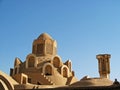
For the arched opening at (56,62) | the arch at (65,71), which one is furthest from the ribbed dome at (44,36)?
the arch at (65,71)

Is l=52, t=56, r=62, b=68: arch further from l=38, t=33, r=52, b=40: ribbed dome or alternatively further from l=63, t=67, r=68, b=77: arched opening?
l=38, t=33, r=52, b=40: ribbed dome

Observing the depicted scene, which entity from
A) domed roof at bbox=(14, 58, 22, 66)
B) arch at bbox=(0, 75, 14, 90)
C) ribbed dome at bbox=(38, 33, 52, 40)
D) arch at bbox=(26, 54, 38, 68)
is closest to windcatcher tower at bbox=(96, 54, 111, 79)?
arch at bbox=(26, 54, 38, 68)

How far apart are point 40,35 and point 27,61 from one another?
17.9 feet

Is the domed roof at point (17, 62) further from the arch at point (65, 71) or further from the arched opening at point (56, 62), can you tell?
the arch at point (65, 71)

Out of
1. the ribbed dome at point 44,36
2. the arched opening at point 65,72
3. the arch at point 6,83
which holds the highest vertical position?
the ribbed dome at point 44,36

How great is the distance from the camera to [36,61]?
1626 inches

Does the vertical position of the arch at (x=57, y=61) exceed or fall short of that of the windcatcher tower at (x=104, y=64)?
it exceeds it

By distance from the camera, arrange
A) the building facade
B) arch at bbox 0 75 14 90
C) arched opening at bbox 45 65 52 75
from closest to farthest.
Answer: arch at bbox 0 75 14 90
the building facade
arched opening at bbox 45 65 52 75

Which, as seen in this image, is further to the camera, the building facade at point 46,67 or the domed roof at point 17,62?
the domed roof at point 17,62

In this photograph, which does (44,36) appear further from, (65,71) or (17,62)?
(65,71)

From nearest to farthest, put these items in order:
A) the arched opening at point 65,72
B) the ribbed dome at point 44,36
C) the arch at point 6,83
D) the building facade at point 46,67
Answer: the arch at point 6,83
the building facade at point 46,67
the arched opening at point 65,72
the ribbed dome at point 44,36

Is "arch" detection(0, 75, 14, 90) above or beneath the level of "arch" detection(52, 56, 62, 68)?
beneath

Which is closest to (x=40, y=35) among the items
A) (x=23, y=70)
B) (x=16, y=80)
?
(x=23, y=70)

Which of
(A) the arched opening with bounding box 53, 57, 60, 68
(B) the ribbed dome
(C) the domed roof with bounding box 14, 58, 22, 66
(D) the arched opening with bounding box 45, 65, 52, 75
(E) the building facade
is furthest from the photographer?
(B) the ribbed dome
